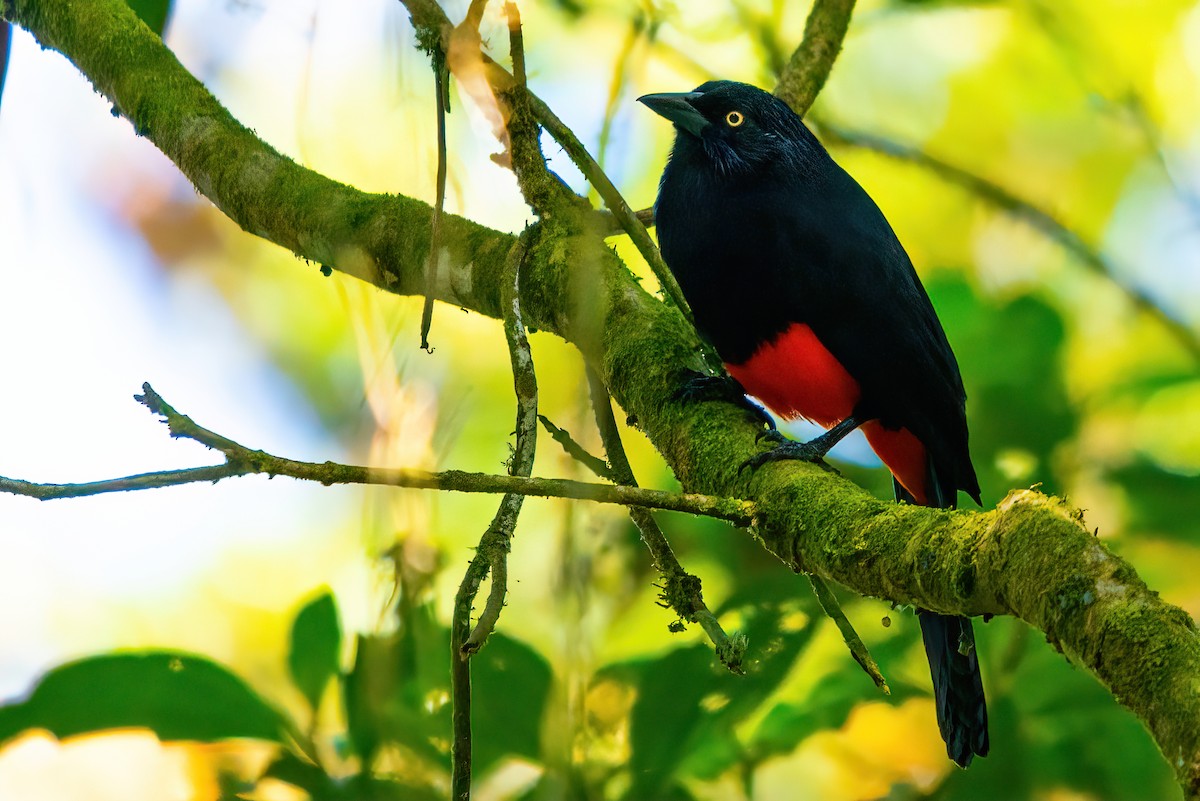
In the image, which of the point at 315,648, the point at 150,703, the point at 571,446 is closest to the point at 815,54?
the point at 571,446

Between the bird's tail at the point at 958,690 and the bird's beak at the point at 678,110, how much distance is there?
5.54ft

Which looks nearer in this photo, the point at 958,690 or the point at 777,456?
the point at 777,456

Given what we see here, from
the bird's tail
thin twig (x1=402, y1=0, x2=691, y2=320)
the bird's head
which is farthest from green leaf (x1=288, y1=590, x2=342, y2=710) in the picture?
the bird's head

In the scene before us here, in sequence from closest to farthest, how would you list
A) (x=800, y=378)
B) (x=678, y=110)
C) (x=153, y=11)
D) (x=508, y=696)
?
(x=508, y=696), (x=800, y=378), (x=153, y=11), (x=678, y=110)

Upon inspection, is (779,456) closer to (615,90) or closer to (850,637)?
(850,637)

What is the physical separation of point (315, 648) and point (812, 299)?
5.16 feet

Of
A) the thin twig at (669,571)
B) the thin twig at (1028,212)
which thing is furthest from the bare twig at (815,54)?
the thin twig at (669,571)

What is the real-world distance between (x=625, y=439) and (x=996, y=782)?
5.17 ft

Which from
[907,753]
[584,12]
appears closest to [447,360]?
[907,753]

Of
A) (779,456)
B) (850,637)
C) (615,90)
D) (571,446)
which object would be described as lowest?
(850,637)

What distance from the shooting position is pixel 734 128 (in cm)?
354

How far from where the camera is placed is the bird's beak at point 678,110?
366 centimetres

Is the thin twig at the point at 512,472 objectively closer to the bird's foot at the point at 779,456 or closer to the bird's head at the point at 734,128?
the bird's foot at the point at 779,456

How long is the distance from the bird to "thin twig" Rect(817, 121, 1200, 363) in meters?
1.03
